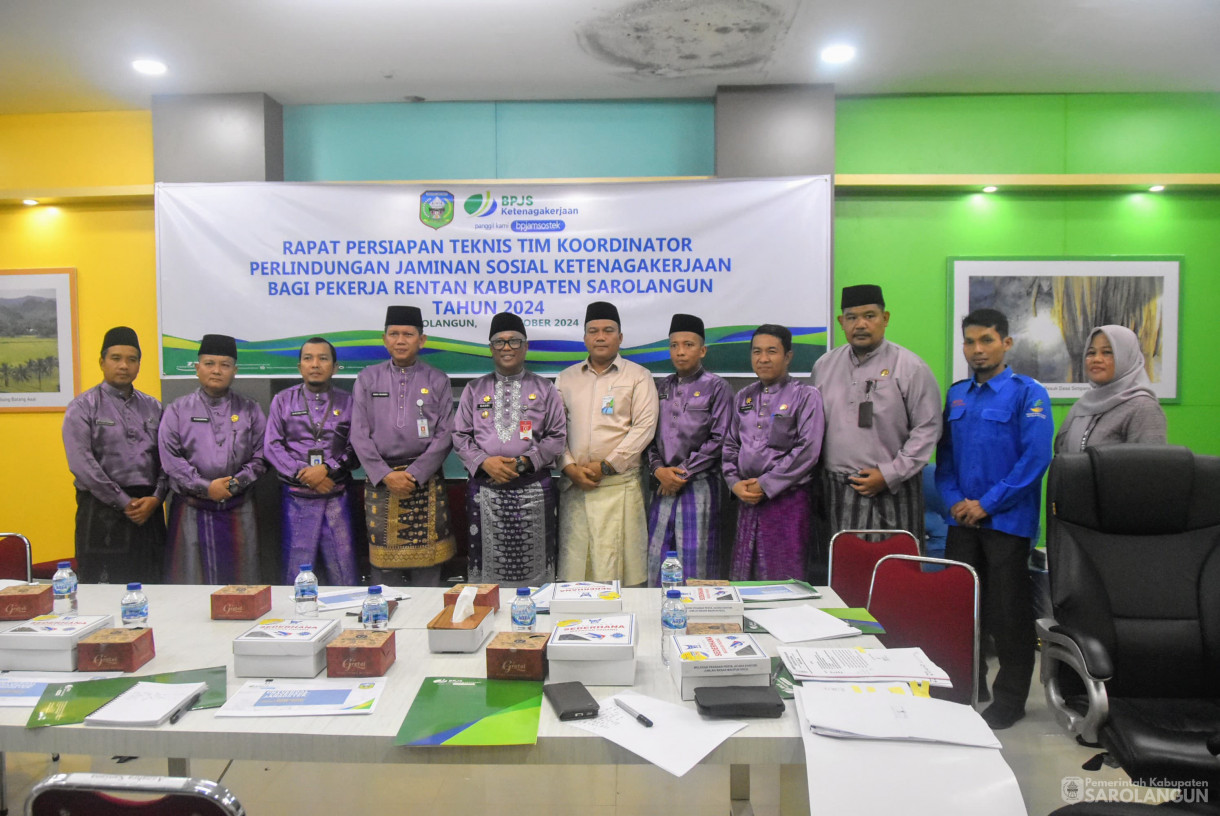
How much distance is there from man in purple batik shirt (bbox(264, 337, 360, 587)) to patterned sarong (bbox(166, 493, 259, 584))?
0.75ft

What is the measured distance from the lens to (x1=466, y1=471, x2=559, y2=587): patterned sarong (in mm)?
3482

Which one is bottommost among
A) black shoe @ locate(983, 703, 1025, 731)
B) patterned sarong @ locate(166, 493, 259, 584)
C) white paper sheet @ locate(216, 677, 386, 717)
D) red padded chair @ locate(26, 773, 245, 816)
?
black shoe @ locate(983, 703, 1025, 731)

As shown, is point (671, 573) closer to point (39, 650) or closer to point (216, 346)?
point (39, 650)

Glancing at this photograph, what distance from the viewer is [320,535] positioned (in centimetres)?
359

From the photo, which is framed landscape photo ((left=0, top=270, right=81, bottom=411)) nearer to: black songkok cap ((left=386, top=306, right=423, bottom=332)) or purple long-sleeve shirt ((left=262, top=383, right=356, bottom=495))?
purple long-sleeve shirt ((left=262, top=383, right=356, bottom=495))

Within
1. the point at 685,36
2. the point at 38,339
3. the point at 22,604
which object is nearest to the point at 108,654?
the point at 22,604

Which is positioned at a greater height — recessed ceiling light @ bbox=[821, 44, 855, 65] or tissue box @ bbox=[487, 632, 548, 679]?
recessed ceiling light @ bbox=[821, 44, 855, 65]

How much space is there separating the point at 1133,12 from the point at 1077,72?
70cm

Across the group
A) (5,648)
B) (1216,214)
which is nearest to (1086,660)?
(5,648)

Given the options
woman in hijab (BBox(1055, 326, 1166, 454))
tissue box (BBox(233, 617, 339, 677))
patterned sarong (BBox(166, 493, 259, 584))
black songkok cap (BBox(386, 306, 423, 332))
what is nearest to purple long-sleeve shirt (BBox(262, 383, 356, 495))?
patterned sarong (BBox(166, 493, 259, 584))

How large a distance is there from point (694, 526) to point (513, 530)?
2.86ft

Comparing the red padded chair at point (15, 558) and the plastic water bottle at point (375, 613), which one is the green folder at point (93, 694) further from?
the red padded chair at point (15, 558)

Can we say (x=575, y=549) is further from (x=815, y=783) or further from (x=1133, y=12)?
(x=1133, y=12)

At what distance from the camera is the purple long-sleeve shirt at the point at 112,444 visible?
3.59 metres
